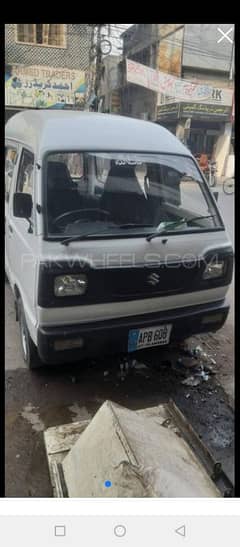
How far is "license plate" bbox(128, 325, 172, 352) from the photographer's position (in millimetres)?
2449

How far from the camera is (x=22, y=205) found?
2477mm

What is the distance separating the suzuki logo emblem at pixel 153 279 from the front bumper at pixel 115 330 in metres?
0.23

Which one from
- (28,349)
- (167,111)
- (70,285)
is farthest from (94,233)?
(167,111)

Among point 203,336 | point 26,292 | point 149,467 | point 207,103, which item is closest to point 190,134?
point 207,103

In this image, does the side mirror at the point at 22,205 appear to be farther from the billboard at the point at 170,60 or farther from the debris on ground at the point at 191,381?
the billboard at the point at 170,60

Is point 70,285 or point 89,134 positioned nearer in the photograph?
point 70,285

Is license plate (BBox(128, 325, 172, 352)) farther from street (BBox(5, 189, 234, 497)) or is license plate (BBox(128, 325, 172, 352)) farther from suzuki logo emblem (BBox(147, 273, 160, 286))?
street (BBox(5, 189, 234, 497))

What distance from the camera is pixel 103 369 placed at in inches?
117

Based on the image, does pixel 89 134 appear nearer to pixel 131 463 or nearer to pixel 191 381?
pixel 191 381

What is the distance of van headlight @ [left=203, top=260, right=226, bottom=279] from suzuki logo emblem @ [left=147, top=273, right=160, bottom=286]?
39 cm

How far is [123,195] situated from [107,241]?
75 cm

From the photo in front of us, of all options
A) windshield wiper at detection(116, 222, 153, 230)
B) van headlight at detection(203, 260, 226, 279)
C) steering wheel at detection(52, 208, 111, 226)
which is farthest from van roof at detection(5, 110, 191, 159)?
van headlight at detection(203, 260, 226, 279)

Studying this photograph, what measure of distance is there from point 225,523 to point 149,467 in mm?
450

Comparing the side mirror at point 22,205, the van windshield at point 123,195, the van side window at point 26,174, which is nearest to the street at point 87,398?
the van windshield at point 123,195
